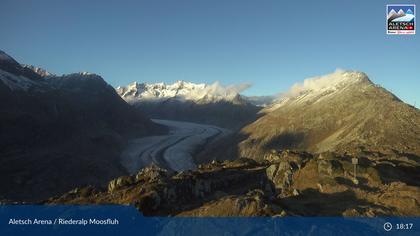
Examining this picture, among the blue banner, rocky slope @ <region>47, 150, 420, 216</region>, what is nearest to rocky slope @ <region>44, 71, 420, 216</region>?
rocky slope @ <region>47, 150, 420, 216</region>

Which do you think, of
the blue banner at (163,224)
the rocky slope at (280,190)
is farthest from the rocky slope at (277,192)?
the blue banner at (163,224)

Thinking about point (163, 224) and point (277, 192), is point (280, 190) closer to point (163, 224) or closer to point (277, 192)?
point (277, 192)

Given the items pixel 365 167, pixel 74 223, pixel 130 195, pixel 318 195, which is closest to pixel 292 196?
pixel 318 195

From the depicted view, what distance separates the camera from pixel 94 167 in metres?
198

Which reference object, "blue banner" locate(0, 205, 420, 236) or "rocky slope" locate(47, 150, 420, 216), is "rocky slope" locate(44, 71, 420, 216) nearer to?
"rocky slope" locate(47, 150, 420, 216)

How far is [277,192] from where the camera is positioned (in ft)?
234

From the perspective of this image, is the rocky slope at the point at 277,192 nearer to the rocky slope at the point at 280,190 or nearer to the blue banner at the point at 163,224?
the rocky slope at the point at 280,190

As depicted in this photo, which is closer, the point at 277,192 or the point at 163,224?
the point at 163,224

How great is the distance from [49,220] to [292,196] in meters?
27.6

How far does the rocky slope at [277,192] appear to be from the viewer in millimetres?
54125

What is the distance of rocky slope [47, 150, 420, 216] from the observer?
2131 inches

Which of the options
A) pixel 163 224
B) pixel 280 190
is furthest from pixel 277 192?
pixel 163 224

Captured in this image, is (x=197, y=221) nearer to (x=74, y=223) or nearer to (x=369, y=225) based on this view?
(x=74, y=223)

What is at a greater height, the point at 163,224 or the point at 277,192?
the point at 277,192
